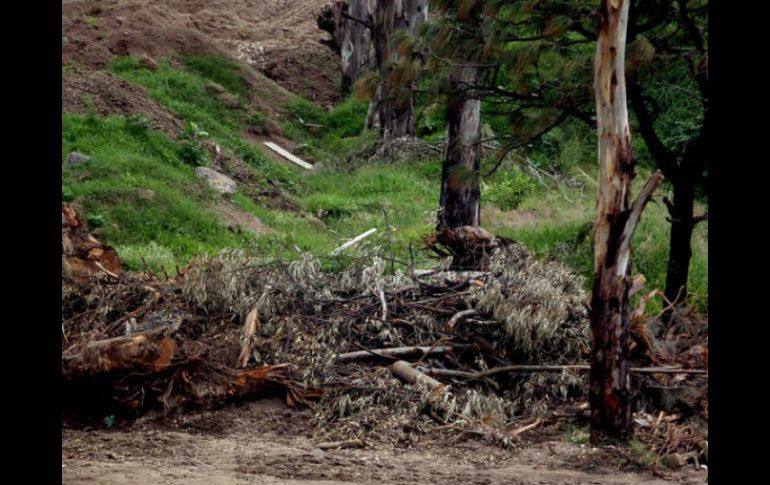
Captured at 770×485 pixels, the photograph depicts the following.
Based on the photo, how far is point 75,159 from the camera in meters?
13.3

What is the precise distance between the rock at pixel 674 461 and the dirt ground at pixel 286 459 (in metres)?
0.05

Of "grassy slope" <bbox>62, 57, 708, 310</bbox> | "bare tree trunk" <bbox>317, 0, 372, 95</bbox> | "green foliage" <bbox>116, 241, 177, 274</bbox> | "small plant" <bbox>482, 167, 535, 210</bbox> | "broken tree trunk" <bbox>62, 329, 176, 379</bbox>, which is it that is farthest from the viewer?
"bare tree trunk" <bbox>317, 0, 372, 95</bbox>

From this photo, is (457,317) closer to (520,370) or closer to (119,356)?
(520,370)

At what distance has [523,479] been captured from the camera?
5281mm

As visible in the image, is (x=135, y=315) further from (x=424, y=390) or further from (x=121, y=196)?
(x=121, y=196)

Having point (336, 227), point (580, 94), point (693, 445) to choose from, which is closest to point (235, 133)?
point (336, 227)

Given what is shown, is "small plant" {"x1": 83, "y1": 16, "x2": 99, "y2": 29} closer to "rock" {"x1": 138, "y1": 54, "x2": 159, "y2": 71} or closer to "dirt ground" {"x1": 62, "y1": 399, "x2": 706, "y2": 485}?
"rock" {"x1": 138, "y1": 54, "x2": 159, "y2": 71}

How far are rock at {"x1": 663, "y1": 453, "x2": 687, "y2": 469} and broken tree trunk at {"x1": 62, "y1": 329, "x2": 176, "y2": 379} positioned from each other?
329 cm

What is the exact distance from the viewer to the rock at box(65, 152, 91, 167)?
13.3 meters

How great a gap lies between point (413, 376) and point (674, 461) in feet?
6.47

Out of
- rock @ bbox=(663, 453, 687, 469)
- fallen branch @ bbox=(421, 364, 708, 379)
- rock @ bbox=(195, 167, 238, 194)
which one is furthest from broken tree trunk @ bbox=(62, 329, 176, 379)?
rock @ bbox=(195, 167, 238, 194)

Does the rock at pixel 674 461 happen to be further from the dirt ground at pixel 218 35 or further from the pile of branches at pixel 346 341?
the dirt ground at pixel 218 35

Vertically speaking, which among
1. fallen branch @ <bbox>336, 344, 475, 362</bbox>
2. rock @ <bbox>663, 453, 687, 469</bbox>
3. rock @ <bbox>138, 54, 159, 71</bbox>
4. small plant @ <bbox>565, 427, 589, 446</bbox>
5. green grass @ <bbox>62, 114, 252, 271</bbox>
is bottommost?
rock @ <bbox>663, 453, 687, 469</bbox>

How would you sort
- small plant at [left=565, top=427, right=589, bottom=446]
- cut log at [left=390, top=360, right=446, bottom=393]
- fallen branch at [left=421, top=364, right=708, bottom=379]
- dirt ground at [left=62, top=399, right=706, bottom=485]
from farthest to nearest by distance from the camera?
fallen branch at [left=421, top=364, right=708, bottom=379], cut log at [left=390, top=360, right=446, bottom=393], small plant at [left=565, top=427, right=589, bottom=446], dirt ground at [left=62, top=399, right=706, bottom=485]
